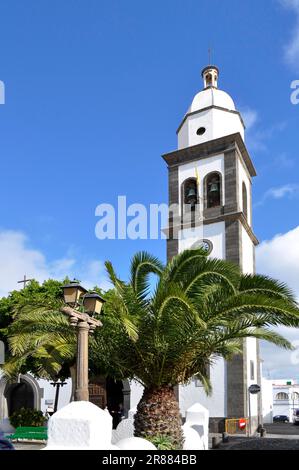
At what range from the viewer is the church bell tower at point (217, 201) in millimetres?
20328

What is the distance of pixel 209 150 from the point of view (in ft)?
78.0

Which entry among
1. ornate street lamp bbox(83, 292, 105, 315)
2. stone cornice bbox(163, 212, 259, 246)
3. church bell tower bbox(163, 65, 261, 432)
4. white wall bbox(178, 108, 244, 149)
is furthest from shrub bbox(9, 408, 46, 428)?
white wall bbox(178, 108, 244, 149)

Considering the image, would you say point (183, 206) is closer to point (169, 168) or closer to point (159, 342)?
point (169, 168)

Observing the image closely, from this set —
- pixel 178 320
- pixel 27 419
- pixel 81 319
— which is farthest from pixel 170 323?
pixel 27 419

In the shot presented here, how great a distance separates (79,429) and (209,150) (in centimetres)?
1989

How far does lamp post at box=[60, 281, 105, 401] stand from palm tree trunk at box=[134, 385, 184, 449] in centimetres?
206

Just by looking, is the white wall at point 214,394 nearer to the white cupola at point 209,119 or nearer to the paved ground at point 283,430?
the paved ground at point 283,430

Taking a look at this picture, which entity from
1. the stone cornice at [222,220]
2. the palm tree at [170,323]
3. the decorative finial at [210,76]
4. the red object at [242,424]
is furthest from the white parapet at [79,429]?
the decorative finial at [210,76]

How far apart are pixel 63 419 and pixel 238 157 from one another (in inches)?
770

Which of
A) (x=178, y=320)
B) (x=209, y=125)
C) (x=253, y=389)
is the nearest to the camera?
(x=178, y=320)

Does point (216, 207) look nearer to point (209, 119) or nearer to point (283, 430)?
point (209, 119)

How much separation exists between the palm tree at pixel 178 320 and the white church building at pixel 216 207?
401 inches

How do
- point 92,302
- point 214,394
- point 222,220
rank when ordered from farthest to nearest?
point 222,220 < point 214,394 < point 92,302

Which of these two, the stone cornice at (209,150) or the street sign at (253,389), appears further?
the stone cornice at (209,150)
